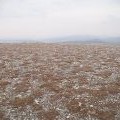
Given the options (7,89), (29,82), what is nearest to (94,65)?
(29,82)

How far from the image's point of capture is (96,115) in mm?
25531

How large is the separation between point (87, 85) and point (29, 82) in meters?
8.20

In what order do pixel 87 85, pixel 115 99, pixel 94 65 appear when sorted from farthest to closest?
pixel 94 65
pixel 87 85
pixel 115 99

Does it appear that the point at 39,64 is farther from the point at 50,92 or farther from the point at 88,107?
the point at 88,107

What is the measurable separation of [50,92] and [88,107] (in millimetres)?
6433

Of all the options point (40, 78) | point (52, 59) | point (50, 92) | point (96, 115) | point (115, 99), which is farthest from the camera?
point (52, 59)

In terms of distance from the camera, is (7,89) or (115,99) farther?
(7,89)

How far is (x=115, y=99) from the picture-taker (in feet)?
95.8

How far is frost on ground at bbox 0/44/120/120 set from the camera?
26172 mm

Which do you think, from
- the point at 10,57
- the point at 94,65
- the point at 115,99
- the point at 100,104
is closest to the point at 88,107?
the point at 100,104

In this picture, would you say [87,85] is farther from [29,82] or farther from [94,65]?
[94,65]

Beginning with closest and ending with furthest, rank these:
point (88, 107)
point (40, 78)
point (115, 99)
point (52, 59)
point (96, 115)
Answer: point (96, 115) < point (88, 107) < point (115, 99) < point (40, 78) < point (52, 59)

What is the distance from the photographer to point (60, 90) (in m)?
32.3

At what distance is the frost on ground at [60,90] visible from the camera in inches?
1030
